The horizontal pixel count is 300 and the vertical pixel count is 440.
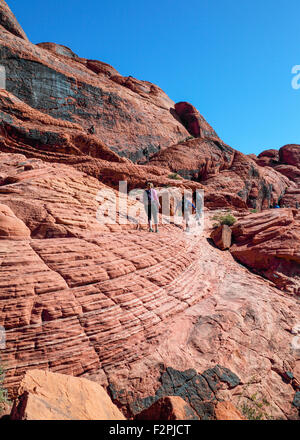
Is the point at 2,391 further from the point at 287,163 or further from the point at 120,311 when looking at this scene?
the point at 287,163

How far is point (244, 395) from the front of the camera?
149 inches

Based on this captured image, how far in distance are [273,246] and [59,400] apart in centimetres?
1010

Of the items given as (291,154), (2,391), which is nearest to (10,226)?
(2,391)

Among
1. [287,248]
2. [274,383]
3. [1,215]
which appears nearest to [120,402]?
[274,383]

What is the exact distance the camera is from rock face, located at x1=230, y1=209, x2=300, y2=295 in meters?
8.90

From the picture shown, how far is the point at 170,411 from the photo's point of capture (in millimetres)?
2812

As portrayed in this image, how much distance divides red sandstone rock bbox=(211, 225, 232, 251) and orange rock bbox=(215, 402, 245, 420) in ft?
27.5

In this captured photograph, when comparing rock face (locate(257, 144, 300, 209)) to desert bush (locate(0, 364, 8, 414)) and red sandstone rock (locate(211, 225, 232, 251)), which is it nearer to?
red sandstone rock (locate(211, 225, 232, 251))

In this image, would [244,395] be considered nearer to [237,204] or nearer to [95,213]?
[95,213]

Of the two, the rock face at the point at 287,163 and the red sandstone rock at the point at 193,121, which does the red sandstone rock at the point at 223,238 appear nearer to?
the red sandstone rock at the point at 193,121

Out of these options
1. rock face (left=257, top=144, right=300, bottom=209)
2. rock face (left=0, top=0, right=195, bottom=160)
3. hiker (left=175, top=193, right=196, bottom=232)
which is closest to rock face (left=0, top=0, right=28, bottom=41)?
rock face (left=0, top=0, right=195, bottom=160)

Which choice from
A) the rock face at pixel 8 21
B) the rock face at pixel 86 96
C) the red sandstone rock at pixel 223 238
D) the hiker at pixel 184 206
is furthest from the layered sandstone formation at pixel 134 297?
the rock face at pixel 8 21

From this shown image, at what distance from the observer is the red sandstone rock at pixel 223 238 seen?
440 inches

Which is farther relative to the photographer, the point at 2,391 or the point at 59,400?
the point at 2,391
